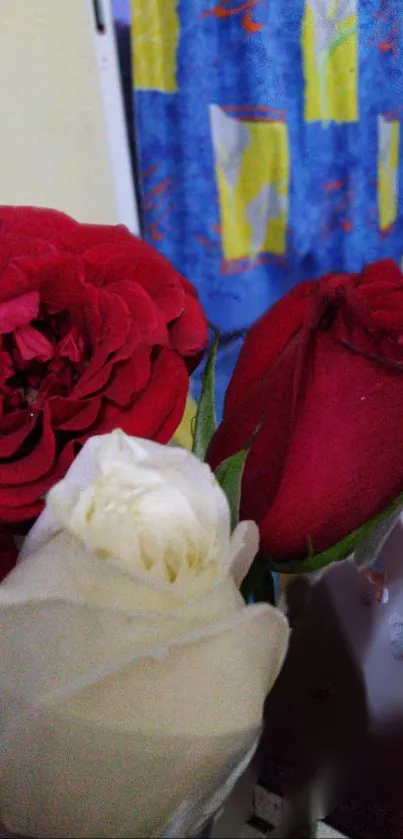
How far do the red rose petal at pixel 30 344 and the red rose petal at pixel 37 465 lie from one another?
23 mm

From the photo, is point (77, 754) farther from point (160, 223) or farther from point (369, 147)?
point (369, 147)

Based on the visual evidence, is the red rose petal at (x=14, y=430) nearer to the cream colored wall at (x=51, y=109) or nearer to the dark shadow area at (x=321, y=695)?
the dark shadow area at (x=321, y=695)

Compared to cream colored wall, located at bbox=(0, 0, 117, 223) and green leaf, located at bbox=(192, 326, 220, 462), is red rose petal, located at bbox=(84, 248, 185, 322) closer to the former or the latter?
green leaf, located at bbox=(192, 326, 220, 462)

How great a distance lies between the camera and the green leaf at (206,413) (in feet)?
1.05

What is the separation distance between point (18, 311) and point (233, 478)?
0.35 ft

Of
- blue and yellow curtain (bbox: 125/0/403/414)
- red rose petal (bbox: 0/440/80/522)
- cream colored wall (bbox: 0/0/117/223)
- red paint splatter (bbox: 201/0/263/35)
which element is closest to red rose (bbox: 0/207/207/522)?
red rose petal (bbox: 0/440/80/522)

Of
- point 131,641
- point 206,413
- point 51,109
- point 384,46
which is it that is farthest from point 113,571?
point 384,46

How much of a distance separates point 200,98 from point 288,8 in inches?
5.6

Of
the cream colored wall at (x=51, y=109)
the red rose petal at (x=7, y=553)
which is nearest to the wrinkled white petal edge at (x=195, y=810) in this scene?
the red rose petal at (x=7, y=553)

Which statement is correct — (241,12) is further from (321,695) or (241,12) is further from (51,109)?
(321,695)

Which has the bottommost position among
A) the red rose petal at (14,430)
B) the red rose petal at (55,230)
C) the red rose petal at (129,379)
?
the red rose petal at (14,430)

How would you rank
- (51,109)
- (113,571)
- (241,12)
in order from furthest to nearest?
(241,12), (51,109), (113,571)

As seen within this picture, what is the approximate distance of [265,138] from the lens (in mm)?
895

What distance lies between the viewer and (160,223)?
0.92 m
